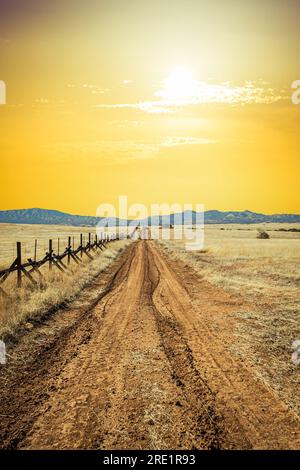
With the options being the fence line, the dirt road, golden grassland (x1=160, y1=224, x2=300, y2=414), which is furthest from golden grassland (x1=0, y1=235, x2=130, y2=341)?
golden grassland (x1=160, y1=224, x2=300, y2=414)

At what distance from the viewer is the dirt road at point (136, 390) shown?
4707mm

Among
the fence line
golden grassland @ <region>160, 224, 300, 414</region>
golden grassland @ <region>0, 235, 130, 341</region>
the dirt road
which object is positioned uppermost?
the fence line

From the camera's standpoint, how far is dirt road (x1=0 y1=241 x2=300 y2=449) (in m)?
4.71

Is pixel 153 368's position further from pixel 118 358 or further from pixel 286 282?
pixel 286 282

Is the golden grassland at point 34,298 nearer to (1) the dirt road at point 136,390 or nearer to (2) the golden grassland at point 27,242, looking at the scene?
(1) the dirt road at point 136,390

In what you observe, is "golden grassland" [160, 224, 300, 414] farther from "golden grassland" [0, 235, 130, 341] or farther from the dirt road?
"golden grassland" [0, 235, 130, 341]

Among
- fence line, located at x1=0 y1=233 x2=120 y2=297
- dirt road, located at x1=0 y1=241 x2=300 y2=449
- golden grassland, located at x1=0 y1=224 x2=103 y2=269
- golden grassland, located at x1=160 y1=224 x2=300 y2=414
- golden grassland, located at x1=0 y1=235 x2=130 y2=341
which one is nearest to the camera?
dirt road, located at x1=0 y1=241 x2=300 y2=449

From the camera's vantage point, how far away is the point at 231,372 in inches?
269

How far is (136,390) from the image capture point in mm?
6008

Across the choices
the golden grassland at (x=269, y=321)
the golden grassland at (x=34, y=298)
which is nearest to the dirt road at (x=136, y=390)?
the golden grassland at (x=269, y=321)

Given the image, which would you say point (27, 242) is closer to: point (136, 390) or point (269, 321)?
point (269, 321)

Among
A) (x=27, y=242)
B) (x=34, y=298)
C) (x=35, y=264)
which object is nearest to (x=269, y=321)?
(x=34, y=298)

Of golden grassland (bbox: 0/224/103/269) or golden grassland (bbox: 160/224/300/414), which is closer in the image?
golden grassland (bbox: 160/224/300/414)
